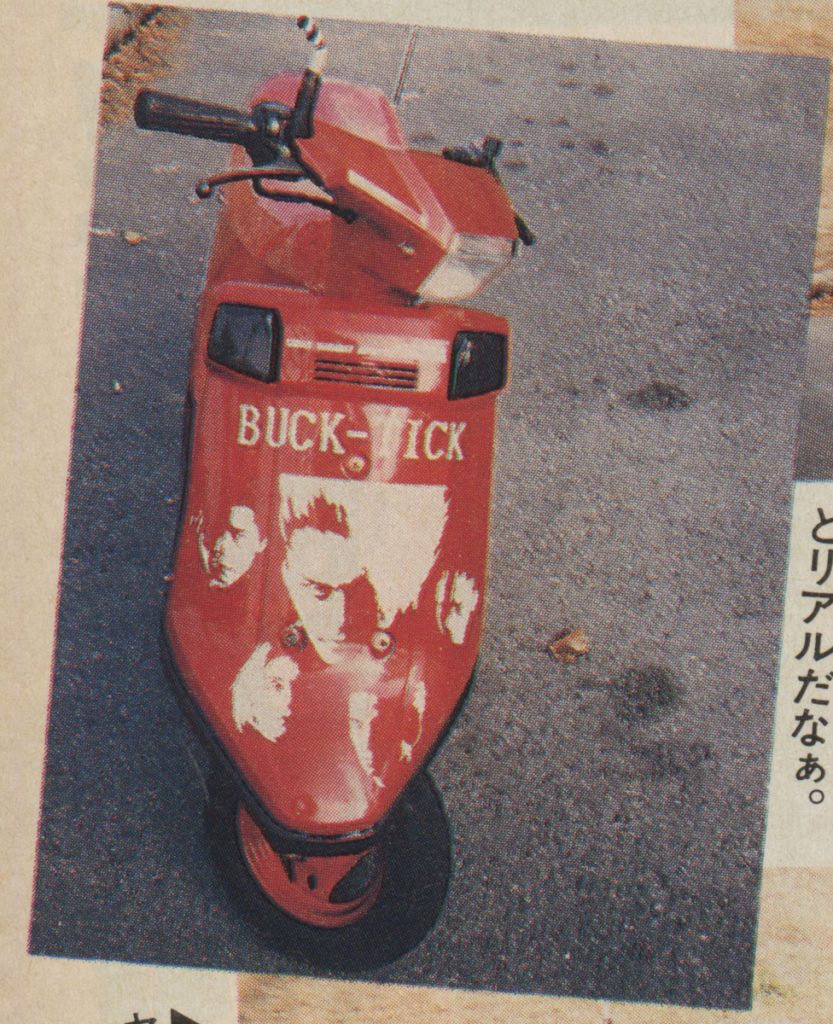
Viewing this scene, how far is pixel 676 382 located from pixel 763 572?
1.08ft

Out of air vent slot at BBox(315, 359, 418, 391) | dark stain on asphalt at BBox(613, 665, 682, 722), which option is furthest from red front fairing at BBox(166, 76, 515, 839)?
dark stain on asphalt at BBox(613, 665, 682, 722)

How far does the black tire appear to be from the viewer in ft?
4.34

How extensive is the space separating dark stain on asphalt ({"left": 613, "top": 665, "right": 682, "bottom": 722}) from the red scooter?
1.23 ft

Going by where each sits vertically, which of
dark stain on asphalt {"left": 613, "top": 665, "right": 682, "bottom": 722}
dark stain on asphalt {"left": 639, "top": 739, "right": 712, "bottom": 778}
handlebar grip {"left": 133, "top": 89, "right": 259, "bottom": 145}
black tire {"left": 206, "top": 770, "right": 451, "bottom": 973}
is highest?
handlebar grip {"left": 133, "top": 89, "right": 259, "bottom": 145}

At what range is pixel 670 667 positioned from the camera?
1.47 meters

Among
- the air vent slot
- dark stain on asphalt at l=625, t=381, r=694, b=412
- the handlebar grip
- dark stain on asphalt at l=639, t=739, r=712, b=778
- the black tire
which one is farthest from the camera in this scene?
dark stain on asphalt at l=625, t=381, r=694, b=412

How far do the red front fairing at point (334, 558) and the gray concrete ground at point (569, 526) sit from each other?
0.86 feet

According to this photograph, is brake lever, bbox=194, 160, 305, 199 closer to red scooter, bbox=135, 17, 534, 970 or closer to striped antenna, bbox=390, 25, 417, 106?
red scooter, bbox=135, 17, 534, 970

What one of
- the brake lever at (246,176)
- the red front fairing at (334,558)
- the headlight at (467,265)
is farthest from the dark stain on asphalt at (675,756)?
the brake lever at (246,176)

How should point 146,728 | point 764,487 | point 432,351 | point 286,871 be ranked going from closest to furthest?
point 432,351 < point 286,871 < point 146,728 < point 764,487

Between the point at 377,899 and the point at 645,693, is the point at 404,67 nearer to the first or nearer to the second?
the point at 645,693

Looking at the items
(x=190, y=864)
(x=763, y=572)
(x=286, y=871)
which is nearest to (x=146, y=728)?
(x=190, y=864)

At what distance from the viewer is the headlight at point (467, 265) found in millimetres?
991

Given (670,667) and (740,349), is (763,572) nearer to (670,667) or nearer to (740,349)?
(670,667)
